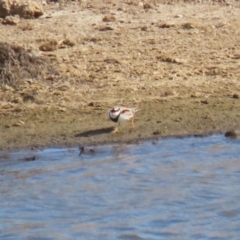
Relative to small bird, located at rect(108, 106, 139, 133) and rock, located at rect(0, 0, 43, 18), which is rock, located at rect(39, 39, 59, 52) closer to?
rock, located at rect(0, 0, 43, 18)

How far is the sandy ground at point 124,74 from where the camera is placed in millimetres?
9695

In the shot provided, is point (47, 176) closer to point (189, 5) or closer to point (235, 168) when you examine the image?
point (235, 168)

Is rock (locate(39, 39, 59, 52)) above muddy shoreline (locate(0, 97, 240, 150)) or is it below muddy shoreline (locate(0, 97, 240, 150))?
above

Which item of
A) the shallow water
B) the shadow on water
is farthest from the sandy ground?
the shallow water

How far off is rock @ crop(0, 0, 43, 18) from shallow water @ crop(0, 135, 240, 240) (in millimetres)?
3619

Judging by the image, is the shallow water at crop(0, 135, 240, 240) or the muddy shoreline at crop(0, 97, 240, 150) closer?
the shallow water at crop(0, 135, 240, 240)

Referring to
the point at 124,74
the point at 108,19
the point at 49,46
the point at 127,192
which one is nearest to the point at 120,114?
the point at 127,192

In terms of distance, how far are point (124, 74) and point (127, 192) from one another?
8.53ft

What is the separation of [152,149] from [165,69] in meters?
1.72

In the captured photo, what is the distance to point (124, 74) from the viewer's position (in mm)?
10742

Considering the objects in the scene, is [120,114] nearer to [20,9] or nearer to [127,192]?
[127,192]

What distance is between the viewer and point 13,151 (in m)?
9.23

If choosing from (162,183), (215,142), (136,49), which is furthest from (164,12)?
(162,183)

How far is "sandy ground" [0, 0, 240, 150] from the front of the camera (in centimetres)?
970
